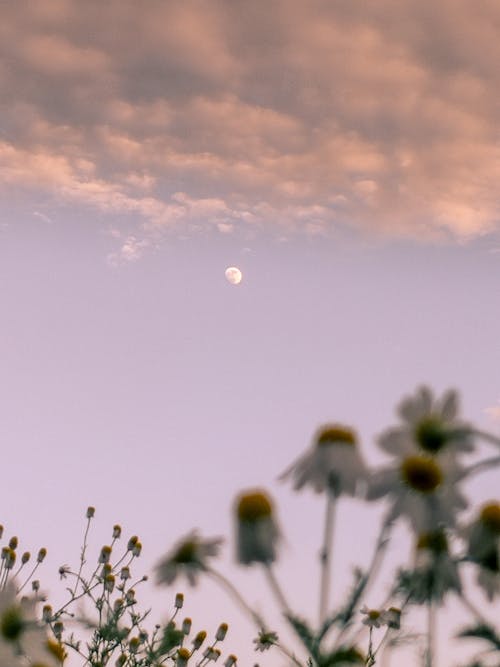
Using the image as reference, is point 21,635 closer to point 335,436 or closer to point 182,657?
point 335,436

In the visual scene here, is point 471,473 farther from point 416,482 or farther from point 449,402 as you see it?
point 449,402

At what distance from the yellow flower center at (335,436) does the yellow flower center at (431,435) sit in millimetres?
240

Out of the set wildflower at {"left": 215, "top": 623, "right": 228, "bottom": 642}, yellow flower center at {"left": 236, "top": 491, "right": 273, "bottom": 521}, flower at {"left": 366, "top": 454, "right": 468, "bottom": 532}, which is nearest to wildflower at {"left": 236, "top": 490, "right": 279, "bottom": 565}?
yellow flower center at {"left": 236, "top": 491, "right": 273, "bottom": 521}

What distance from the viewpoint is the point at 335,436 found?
2402 millimetres

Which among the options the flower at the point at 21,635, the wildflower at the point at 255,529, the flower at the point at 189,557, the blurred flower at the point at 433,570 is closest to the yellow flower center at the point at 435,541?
the blurred flower at the point at 433,570

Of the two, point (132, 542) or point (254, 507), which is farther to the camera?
point (132, 542)

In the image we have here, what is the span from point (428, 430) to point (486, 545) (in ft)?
0.96

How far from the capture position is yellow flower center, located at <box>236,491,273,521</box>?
7.41 feet

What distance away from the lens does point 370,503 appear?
7.07ft

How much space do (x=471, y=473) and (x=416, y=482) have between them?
0.43 feet

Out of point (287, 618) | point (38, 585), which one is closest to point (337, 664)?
point (287, 618)

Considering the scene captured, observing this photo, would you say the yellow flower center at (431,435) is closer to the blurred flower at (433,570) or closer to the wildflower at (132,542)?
the blurred flower at (433,570)

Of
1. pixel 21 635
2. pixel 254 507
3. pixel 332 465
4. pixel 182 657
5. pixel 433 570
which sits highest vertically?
pixel 332 465

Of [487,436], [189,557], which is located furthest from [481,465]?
[189,557]
